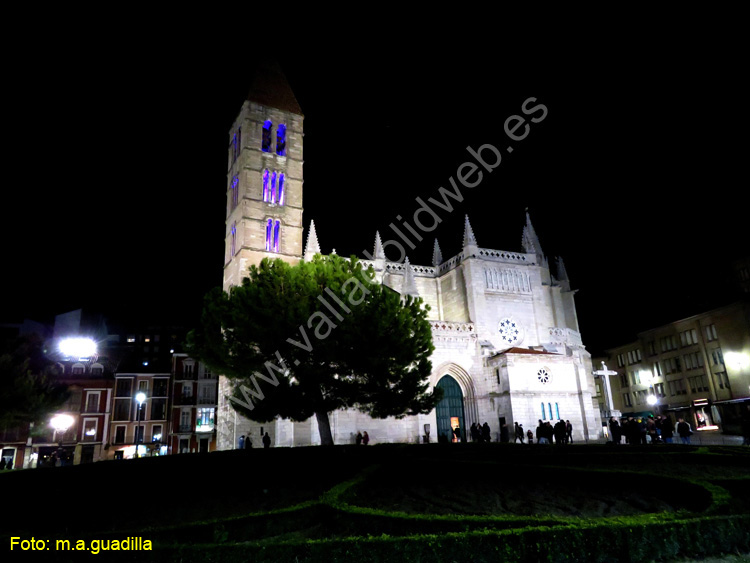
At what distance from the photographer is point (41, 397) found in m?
22.0

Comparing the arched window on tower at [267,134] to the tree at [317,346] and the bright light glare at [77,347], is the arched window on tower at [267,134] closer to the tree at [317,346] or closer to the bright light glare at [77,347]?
the tree at [317,346]

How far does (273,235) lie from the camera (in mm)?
31359

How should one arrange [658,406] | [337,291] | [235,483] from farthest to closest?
[658,406] < [337,291] < [235,483]

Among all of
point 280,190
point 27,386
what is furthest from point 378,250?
point 27,386

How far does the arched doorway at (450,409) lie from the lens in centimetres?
3047

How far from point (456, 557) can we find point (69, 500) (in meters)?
10.1

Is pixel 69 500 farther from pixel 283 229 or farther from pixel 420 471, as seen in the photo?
pixel 283 229

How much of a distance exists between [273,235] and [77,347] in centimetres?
1943

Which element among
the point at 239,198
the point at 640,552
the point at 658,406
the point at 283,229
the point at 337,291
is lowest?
the point at 640,552

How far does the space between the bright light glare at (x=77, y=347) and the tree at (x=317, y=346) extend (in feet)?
79.7

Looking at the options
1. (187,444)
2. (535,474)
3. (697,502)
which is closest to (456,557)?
(697,502)

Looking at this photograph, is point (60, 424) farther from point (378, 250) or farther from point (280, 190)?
point (378, 250)

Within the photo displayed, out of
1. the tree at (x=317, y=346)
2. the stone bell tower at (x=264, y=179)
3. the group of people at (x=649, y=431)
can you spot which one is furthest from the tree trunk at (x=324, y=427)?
the stone bell tower at (x=264, y=179)

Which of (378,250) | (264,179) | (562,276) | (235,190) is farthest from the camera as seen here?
(562,276)
